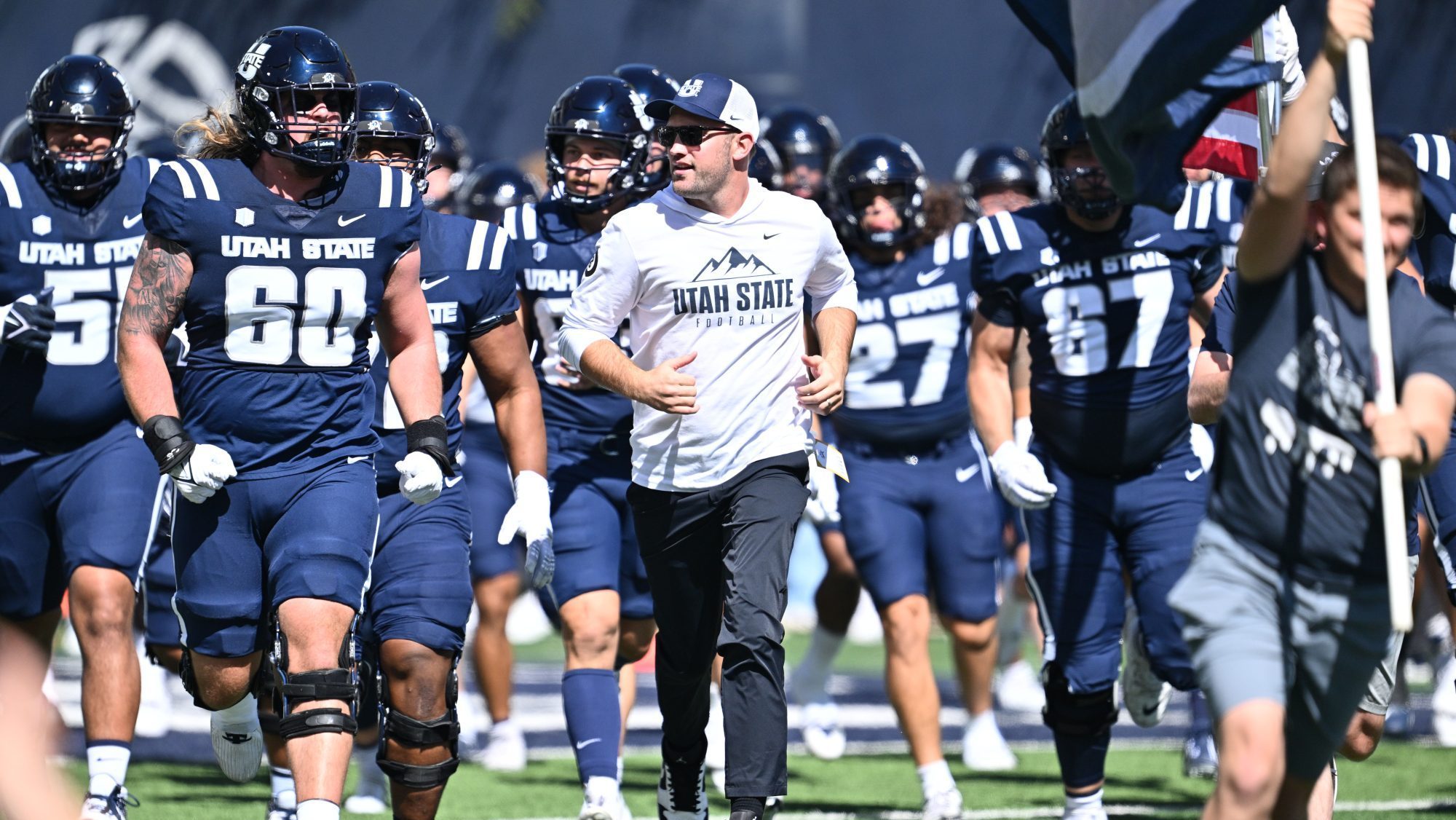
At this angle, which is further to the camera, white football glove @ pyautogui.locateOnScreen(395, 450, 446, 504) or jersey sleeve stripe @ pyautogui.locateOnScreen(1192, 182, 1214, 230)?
jersey sleeve stripe @ pyautogui.locateOnScreen(1192, 182, 1214, 230)

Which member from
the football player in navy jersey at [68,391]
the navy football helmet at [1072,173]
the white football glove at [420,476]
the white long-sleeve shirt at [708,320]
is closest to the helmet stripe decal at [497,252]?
the white long-sleeve shirt at [708,320]

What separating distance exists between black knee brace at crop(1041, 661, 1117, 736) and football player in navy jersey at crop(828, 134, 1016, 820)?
1185 mm

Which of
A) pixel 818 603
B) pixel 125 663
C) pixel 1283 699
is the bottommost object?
pixel 818 603

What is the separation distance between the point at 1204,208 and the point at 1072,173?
49cm

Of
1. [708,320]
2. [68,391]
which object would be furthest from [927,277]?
[68,391]

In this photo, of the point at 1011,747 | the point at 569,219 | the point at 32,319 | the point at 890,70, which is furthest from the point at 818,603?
the point at 890,70

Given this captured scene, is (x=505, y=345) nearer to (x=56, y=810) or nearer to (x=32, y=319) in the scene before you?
(x=32, y=319)

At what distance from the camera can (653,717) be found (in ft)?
34.0

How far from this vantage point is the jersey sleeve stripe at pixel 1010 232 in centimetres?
676

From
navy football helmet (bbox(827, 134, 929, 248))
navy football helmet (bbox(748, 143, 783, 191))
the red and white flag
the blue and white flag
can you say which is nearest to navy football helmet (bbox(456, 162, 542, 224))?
navy football helmet (bbox(748, 143, 783, 191))

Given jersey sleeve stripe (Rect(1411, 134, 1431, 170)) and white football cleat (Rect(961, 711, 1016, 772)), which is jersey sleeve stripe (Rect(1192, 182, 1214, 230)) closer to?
jersey sleeve stripe (Rect(1411, 134, 1431, 170))

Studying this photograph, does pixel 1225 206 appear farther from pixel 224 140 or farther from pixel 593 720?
pixel 224 140

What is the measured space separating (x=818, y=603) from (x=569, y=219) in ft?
8.96

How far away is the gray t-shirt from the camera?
4012mm
